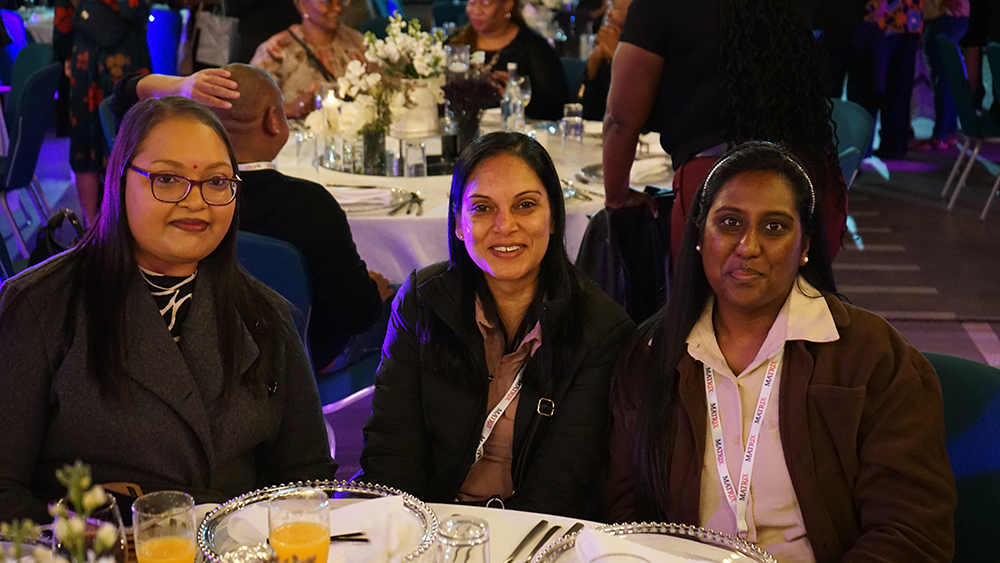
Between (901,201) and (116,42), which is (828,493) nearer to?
(116,42)

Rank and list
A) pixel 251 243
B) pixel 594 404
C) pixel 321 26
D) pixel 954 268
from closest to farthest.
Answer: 1. pixel 594 404
2. pixel 251 243
3. pixel 321 26
4. pixel 954 268

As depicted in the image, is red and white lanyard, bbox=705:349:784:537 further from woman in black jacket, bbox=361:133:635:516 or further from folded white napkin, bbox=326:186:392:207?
folded white napkin, bbox=326:186:392:207

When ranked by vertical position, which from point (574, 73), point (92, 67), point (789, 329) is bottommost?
point (789, 329)

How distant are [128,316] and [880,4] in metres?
7.40

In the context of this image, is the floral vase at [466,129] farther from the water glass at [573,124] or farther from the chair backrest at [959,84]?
the chair backrest at [959,84]

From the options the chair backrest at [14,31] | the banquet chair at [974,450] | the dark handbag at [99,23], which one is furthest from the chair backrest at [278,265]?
the chair backrest at [14,31]

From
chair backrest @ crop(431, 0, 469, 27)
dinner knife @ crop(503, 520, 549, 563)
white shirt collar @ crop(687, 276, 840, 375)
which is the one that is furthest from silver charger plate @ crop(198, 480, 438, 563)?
chair backrest @ crop(431, 0, 469, 27)

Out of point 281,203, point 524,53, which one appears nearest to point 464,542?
point 281,203

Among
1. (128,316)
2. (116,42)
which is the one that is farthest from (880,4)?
(128,316)

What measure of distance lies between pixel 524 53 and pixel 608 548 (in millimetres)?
4077

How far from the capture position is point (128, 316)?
1.63 metres

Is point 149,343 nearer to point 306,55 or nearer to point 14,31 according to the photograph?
point 306,55

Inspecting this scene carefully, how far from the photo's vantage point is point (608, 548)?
126 cm

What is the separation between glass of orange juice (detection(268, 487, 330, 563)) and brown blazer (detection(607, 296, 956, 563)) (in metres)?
0.72
